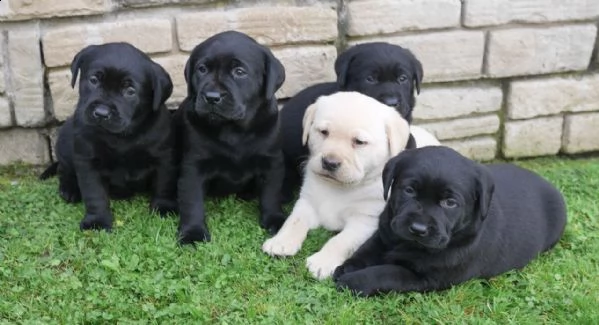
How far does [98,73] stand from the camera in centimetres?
415

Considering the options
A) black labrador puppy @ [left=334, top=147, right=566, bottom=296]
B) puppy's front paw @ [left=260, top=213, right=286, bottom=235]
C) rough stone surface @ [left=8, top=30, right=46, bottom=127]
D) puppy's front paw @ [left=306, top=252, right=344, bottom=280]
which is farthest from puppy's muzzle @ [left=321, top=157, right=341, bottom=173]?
rough stone surface @ [left=8, top=30, right=46, bottom=127]

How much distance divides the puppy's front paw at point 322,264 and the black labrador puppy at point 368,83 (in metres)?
0.87

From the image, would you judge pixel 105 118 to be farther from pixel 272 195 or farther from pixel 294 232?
pixel 294 232

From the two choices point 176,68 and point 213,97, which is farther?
point 176,68

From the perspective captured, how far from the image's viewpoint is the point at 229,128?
445 centimetres

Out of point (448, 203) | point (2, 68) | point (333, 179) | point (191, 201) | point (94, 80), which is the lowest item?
point (191, 201)

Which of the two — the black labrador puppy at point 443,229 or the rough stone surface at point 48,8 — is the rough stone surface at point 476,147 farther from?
the rough stone surface at point 48,8

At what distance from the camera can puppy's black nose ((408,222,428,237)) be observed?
3.64 m

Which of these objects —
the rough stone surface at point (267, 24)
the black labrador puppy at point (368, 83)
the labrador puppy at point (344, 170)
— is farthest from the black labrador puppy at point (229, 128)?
the rough stone surface at point (267, 24)

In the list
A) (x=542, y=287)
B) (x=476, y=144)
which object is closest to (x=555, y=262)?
(x=542, y=287)

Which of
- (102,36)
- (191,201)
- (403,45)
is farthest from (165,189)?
(403,45)

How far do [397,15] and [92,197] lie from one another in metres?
2.37

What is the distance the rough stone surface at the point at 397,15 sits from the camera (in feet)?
17.1

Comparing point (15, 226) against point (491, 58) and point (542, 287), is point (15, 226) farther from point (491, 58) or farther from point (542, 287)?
point (491, 58)
